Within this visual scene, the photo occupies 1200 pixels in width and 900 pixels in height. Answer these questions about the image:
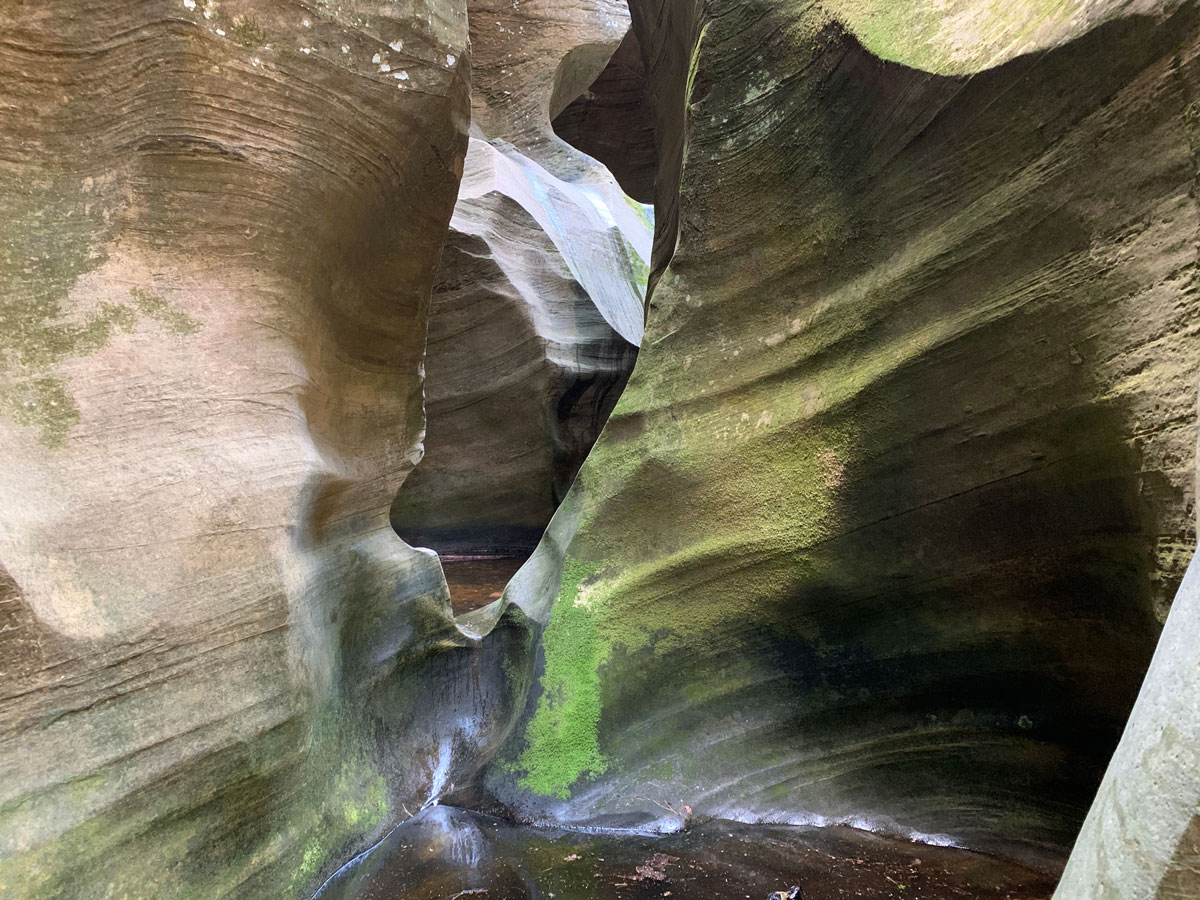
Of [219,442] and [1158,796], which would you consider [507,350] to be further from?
[1158,796]

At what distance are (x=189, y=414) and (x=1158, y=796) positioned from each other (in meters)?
2.50

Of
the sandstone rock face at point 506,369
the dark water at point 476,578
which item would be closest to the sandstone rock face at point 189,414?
the dark water at point 476,578

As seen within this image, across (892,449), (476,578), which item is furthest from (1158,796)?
(476,578)

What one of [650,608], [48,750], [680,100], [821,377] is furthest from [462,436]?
[48,750]

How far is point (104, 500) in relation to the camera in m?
1.99

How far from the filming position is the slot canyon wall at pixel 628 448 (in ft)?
6.34

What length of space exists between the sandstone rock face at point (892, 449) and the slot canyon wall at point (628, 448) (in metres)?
0.01

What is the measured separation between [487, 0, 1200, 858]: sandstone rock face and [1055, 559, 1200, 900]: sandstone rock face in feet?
2.97

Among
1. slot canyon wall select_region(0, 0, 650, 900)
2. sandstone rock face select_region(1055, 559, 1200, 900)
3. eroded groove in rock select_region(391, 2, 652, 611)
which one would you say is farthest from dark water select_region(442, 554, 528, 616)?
sandstone rock face select_region(1055, 559, 1200, 900)

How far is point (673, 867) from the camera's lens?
2432 millimetres

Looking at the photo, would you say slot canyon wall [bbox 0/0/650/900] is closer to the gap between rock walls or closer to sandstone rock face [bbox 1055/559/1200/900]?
sandstone rock face [bbox 1055/559/1200/900]

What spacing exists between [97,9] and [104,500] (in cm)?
141

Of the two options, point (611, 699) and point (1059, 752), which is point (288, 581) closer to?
point (611, 699)

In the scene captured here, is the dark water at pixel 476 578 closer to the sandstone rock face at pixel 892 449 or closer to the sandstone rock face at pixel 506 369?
the sandstone rock face at pixel 506 369
